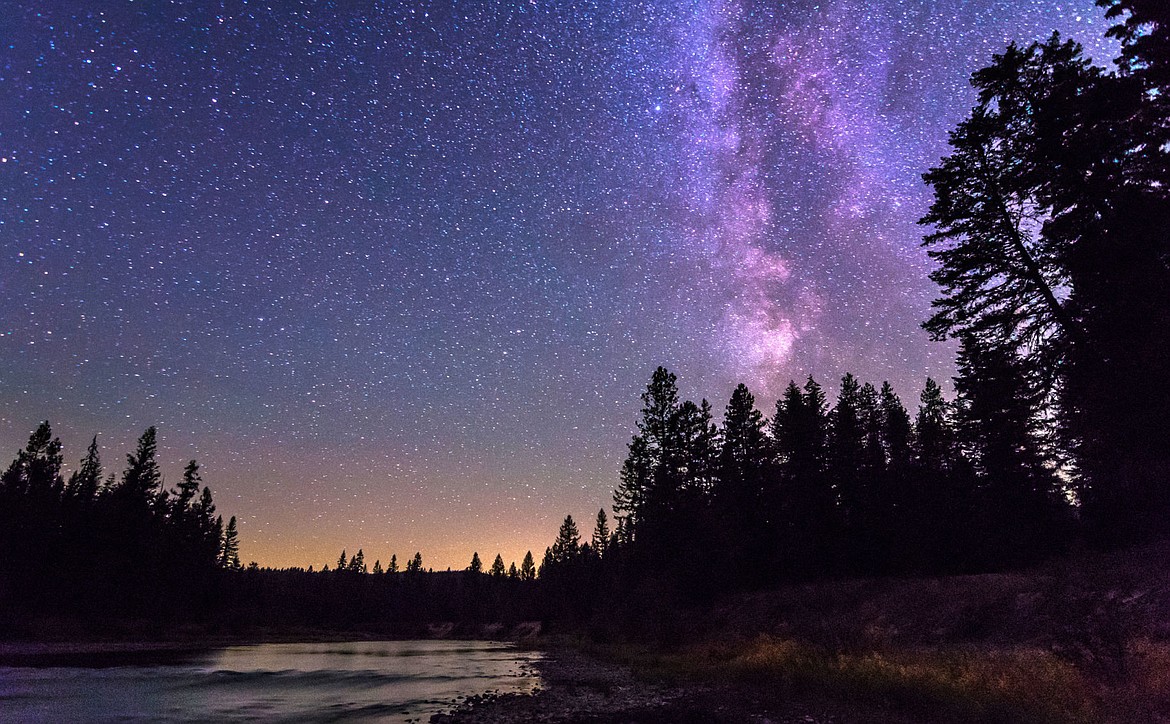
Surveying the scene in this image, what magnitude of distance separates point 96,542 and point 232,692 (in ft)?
209

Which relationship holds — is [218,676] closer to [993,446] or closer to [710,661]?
[710,661]

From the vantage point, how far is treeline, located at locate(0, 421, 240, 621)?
63.7 meters

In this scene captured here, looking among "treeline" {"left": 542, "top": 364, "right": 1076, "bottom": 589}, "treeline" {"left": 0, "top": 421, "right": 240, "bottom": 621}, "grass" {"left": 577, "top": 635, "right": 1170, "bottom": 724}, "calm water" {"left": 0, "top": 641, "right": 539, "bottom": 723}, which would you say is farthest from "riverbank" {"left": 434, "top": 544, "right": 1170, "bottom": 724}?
"treeline" {"left": 0, "top": 421, "right": 240, "bottom": 621}

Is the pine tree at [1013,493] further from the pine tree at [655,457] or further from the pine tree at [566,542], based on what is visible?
the pine tree at [566,542]

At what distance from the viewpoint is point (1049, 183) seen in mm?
19188

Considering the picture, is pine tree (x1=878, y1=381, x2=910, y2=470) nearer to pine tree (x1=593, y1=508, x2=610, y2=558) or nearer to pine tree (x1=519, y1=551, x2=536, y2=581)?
pine tree (x1=593, y1=508, x2=610, y2=558)

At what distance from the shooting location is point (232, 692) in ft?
82.4

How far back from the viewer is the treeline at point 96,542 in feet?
209

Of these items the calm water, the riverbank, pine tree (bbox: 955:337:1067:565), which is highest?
pine tree (bbox: 955:337:1067:565)

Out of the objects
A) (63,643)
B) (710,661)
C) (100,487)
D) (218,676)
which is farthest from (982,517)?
(100,487)

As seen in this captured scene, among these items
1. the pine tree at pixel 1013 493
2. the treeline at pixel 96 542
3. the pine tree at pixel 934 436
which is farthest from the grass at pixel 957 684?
the treeline at pixel 96 542

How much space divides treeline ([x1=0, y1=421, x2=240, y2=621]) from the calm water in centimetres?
4086

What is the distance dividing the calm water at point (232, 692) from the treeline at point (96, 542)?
40.9 meters

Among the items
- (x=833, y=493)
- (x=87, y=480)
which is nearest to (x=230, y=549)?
(x=87, y=480)
